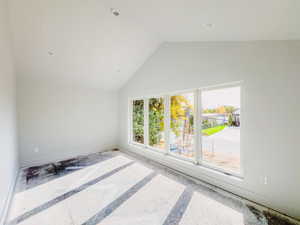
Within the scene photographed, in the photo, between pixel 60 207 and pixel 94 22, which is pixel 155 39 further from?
pixel 60 207

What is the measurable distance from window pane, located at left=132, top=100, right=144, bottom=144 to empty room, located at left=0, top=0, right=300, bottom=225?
21cm

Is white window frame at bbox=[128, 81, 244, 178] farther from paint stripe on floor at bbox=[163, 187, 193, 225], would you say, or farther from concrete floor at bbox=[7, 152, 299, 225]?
paint stripe on floor at bbox=[163, 187, 193, 225]

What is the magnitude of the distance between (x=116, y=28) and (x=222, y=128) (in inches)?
118

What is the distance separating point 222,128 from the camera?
9.50ft

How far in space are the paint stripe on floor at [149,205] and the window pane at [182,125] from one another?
943 mm

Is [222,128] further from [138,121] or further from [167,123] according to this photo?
[138,121]

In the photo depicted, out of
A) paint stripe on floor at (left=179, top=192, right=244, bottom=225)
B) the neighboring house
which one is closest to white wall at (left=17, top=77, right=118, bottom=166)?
the neighboring house

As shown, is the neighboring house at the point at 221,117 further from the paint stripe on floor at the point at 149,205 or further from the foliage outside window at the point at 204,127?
the paint stripe on floor at the point at 149,205

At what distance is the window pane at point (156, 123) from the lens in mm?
4197

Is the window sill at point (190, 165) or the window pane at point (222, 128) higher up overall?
the window pane at point (222, 128)

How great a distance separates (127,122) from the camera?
533 cm

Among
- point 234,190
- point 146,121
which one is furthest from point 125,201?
point 146,121

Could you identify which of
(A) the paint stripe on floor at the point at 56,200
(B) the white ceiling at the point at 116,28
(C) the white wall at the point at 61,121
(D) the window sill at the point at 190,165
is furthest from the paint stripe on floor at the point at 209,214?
(C) the white wall at the point at 61,121

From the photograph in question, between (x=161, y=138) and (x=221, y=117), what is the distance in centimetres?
185
